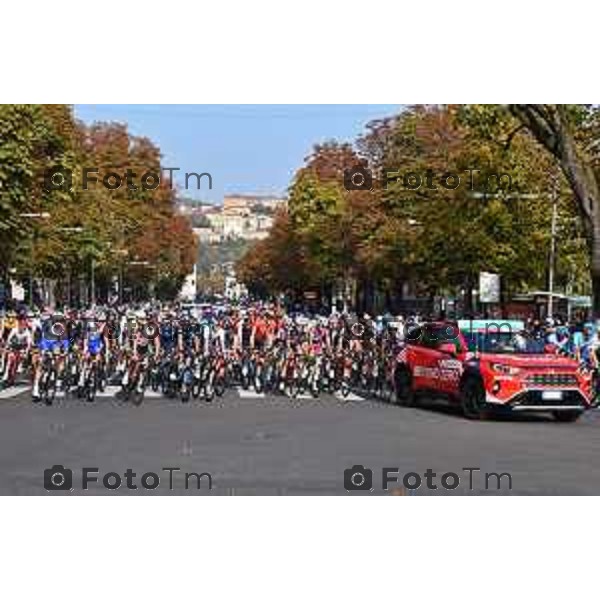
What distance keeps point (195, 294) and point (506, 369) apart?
12174 mm

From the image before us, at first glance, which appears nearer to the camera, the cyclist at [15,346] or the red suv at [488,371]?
the red suv at [488,371]

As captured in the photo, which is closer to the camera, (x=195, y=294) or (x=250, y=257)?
(x=195, y=294)

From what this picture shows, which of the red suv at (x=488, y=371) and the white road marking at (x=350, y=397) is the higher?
the red suv at (x=488, y=371)

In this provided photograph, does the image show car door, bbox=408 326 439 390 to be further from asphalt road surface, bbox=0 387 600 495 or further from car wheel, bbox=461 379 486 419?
car wheel, bbox=461 379 486 419

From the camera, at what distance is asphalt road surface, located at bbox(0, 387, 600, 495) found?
14.0 metres

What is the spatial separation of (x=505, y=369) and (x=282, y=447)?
5665 millimetres

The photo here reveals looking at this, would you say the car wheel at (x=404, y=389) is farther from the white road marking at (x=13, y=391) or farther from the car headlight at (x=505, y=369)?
the white road marking at (x=13, y=391)

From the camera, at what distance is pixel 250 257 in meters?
41.8

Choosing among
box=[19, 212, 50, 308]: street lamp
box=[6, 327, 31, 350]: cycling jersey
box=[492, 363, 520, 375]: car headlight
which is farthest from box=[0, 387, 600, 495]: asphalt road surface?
box=[19, 212, 50, 308]: street lamp

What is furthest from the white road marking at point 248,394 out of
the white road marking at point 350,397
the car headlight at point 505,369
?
the car headlight at point 505,369

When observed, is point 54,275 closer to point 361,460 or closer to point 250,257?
point 250,257

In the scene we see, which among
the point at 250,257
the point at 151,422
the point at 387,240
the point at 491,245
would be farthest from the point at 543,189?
the point at 151,422

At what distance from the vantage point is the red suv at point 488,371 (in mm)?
21438

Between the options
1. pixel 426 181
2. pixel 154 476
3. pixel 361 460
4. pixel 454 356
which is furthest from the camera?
pixel 426 181
